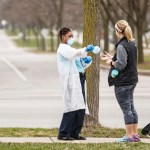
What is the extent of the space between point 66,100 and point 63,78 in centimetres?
33

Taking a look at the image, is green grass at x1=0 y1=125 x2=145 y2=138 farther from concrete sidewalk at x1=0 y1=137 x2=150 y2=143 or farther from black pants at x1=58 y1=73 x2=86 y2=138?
black pants at x1=58 y1=73 x2=86 y2=138

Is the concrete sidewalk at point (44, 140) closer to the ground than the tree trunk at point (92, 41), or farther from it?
closer to the ground

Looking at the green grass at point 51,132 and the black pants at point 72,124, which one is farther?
the green grass at point 51,132

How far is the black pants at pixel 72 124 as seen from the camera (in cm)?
929

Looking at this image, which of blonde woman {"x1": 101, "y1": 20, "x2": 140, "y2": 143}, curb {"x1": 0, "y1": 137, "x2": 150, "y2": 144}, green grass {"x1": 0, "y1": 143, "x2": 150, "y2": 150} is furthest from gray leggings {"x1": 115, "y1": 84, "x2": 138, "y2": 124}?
green grass {"x1": 0, "y1": 143, "x2": 150, "y2": 150}

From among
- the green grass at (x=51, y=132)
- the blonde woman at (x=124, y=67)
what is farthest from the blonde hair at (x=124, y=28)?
the green grass at (x=51, y=132)

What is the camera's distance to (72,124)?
9352mm

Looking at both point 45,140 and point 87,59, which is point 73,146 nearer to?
point 45,140

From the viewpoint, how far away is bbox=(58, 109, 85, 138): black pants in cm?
929

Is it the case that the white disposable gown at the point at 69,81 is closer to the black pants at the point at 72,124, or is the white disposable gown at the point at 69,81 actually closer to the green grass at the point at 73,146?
the black pants at the point at 72,124

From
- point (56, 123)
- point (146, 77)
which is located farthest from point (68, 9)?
point (56, 123)

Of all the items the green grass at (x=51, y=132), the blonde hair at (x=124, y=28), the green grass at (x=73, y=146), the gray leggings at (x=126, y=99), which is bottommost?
the green grass at (x=51, y=132)

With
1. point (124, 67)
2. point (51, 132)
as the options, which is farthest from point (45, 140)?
point (124, 67)

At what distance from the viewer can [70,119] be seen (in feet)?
30.5
